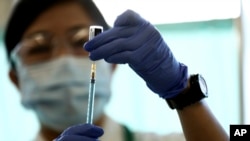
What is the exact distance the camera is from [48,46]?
148cm

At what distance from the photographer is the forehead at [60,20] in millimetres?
1485

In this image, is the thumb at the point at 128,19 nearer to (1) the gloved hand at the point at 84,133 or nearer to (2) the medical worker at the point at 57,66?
(1) the gloved hand at the point at 84,133

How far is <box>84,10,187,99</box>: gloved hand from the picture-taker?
0.86m

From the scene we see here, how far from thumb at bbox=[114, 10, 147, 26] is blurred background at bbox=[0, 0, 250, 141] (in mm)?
632

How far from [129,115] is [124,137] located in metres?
0.09

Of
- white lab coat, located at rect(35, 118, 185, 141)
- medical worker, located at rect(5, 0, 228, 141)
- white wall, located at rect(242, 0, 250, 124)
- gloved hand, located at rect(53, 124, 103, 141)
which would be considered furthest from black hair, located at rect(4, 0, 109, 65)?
gloved hand, located at rect(53, 124, 103, 141)

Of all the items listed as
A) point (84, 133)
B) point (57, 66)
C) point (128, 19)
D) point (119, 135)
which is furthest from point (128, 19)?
Result: point (119, 135)

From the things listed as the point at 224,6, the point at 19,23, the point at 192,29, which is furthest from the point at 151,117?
the point at 19,23

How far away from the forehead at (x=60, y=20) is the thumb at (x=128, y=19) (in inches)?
25.5

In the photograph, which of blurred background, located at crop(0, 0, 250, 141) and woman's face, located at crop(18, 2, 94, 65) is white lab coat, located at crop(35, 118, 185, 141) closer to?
blurred background, located at crop(0, 0, 250, 141)

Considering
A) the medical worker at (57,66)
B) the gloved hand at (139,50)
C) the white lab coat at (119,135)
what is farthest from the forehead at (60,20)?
the gloved hand at (139,50)

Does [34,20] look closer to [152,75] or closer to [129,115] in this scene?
[129,115]

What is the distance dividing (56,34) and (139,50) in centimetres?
67

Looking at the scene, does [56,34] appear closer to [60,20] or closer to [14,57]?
[60,20]
